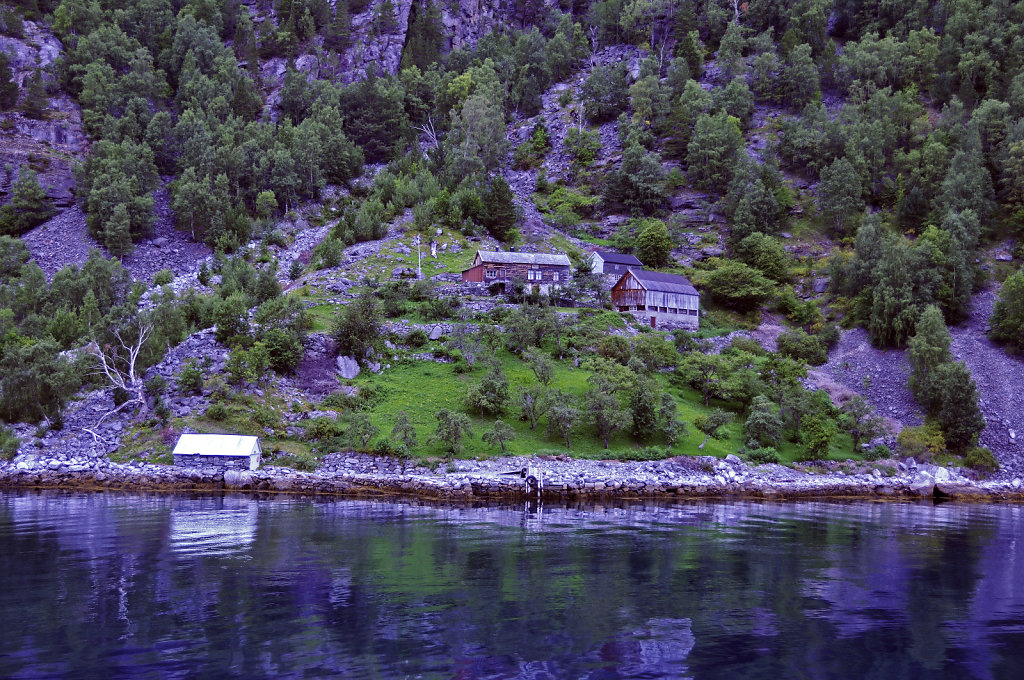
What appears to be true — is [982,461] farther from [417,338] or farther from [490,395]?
[417,338]

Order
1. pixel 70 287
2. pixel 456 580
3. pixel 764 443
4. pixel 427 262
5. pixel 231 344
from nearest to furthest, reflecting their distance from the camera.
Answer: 1. pixel 456 580
2. pixel 764 443
3. pixel 231 344
4. pixel 70 287
5. pixel 427 262

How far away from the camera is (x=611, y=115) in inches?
5748

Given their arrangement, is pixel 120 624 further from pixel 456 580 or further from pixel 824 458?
pixel 824 458

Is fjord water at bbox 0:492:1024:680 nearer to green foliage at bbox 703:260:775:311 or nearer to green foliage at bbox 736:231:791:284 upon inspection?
green foliage at bbox 703:260:775:311

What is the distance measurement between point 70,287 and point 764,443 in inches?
2994

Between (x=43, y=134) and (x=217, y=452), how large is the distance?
97054 millimetres

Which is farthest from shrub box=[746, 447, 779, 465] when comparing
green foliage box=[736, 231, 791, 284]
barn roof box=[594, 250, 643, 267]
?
barn roof box=[594, 250, 643, 267]

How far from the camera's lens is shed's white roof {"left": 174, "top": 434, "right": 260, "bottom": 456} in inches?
2143

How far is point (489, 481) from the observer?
→ 5234 cm

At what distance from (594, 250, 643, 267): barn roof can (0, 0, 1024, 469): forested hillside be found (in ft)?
20.6

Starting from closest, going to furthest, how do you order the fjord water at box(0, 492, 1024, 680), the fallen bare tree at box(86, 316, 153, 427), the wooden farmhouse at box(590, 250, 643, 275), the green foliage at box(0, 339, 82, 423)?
the fjord water at box(0, 492, 1024, 680) → the green foliage at box(0, 339, 82, 423) → the fallen bare tree at box(86, 316, 153, 427) → the wooden farmhouse at box(590, 250, 643, 275)

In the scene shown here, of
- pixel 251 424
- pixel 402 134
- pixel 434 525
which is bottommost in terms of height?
pixel 434 525

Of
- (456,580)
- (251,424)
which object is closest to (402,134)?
(251,424)

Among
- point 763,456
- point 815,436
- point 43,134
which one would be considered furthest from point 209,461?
point 43,134
